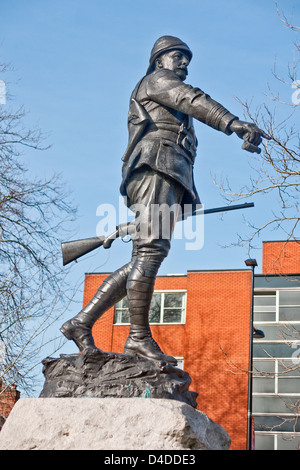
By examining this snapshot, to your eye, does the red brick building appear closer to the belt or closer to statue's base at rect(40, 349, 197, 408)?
the belt

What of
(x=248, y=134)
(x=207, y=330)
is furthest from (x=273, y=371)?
(x=248, y=134)

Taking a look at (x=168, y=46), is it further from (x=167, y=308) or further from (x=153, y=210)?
(x=167, y=308)

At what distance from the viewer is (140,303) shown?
641 cm

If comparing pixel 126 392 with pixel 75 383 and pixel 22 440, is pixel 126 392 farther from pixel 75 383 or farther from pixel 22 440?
pixel 22 440

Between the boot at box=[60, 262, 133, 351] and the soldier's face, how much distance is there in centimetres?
179

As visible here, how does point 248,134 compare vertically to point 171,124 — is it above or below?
below

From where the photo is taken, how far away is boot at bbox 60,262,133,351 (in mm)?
6562

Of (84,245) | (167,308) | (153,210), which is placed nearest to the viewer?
(153,210)

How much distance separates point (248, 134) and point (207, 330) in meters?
25.2

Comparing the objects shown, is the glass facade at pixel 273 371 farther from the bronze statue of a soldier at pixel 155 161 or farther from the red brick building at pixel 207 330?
the bronze statue of a soldier at pixel 155 161

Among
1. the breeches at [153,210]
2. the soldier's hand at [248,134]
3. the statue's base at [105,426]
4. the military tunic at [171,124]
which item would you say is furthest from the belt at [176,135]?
the statue's base at [105,426]

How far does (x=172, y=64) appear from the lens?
698 centimetres

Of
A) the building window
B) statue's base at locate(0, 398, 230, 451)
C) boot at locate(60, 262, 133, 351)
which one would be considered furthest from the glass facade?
statue's base at locate(0, 398, 230, 451)

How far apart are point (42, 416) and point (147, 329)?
4.21ft
